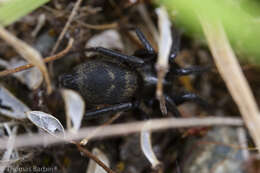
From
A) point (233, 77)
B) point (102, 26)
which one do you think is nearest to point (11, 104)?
point (102, 26)

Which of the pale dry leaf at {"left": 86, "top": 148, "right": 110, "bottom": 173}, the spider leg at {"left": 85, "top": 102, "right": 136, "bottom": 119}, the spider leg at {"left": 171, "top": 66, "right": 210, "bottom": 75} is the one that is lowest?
the pale dry leaf at {"left": 86, "top": 148, "right": 110, "bottom": 173}

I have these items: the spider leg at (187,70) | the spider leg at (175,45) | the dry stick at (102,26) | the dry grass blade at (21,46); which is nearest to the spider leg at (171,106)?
the spider leg at (187,70)

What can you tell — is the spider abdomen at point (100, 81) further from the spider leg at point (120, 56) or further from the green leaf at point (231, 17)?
the green leaf at point (231, 17)

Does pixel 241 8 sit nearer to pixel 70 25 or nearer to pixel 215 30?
pixel 215 30

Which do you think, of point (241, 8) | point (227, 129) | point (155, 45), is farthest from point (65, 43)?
point (227, 129)

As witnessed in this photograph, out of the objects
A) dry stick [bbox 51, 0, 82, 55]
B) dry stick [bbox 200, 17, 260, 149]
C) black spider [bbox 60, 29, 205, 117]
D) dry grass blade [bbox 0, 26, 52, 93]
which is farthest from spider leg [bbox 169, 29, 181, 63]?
dry grass blade [bbox 0, 26, 52, 93]

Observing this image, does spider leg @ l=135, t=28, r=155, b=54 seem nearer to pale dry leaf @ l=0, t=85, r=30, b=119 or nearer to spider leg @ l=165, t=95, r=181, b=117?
spider leg @ l=165, t=95, r=181, b=117
